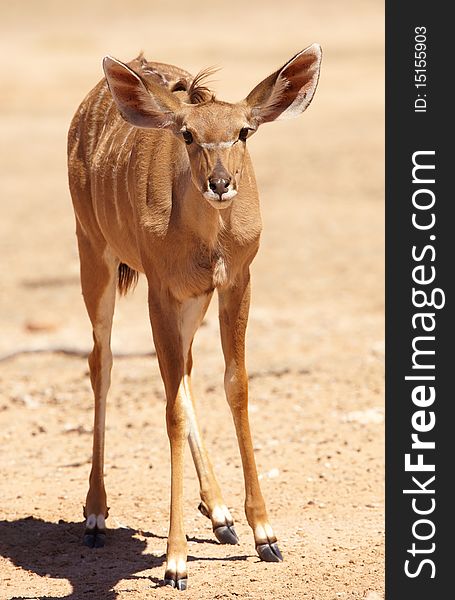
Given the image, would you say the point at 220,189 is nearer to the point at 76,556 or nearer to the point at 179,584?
the point at 179,584

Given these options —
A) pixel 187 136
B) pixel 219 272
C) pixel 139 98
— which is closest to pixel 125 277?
pixel 219 272

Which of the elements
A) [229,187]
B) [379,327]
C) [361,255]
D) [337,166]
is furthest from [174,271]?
[337,166]

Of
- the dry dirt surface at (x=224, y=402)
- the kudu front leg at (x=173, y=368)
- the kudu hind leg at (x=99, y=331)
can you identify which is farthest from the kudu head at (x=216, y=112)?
the dry dirt surface at (x=224, y=402)

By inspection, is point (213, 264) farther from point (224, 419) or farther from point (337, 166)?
point (337, 166)

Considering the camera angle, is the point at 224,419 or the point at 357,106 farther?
the point at 357,106

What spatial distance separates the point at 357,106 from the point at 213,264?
2086 cm

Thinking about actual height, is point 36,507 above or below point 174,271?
below

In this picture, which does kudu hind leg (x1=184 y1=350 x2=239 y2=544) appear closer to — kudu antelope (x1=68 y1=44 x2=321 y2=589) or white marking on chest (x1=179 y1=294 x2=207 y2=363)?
kudu antelope (x1=68 y1=44 x2=321 y2=589)

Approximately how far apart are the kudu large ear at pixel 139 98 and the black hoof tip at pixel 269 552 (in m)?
2.02

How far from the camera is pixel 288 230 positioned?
16.2 meters

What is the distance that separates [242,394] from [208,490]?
2.36ft

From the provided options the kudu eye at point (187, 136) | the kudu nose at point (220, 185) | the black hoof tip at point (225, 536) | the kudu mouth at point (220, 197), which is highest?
the kudu eye at point (187, 136)

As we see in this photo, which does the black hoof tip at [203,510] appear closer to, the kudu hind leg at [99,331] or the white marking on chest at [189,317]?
the kudu hind leg at [99,331]

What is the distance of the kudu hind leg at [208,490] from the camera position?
647 centimetres
